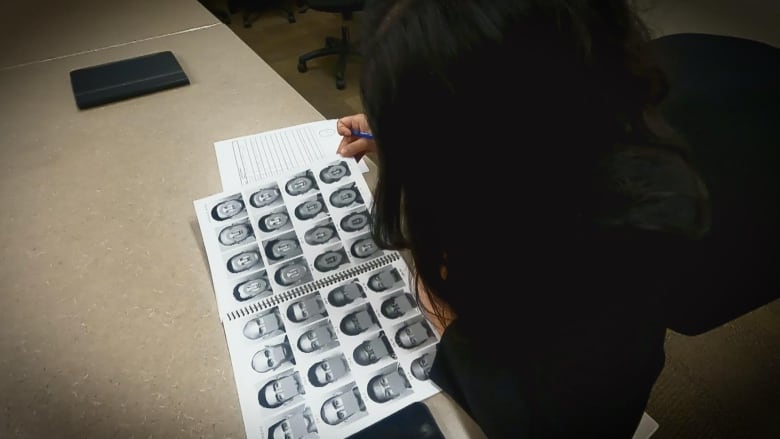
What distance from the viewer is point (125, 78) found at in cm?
103

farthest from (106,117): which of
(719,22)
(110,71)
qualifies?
(719,22)

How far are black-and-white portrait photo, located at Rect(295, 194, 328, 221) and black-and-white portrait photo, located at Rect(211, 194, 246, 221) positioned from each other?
0.08 meters

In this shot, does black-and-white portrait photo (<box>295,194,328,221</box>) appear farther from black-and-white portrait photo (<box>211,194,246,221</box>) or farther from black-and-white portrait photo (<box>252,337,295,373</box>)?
black-and-white portrait photo (<box>252,337,295,373</box>)

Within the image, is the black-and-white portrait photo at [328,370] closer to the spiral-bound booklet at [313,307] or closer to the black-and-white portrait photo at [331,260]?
the spiral-bound booklet at [313,307]

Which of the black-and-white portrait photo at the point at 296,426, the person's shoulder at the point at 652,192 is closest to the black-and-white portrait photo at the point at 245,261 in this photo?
the black-and-white portrait photo at the point at 296,426

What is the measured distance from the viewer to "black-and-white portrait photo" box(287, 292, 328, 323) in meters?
0.61

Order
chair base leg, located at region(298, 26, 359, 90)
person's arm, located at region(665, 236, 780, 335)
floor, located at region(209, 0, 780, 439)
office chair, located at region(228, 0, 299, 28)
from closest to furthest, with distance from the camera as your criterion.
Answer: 1. person's arm, located at region(665, 236, 780, 335)
2. floor, located at region(209, 0, 780, 439)
3. chair base leg, located at region(298, 26, 359, 90)
4. office chair, located at region(228, 0, 299, 28)

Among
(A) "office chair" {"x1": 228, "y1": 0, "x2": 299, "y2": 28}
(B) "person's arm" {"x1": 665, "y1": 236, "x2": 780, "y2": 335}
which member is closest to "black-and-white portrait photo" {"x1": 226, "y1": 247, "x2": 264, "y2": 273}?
(B) "person's arm" {"x1": 665, "y1": 236, "x2": 780, "y2": 335}

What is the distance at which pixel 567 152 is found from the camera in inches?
17.6

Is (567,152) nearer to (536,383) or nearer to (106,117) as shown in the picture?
(536,383)

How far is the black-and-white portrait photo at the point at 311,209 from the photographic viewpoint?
2.35ft

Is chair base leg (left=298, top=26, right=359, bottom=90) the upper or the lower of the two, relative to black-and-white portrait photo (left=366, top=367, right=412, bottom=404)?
lower

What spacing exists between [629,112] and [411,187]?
0.21 metres

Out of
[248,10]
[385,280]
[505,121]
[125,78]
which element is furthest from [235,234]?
[248,10]
